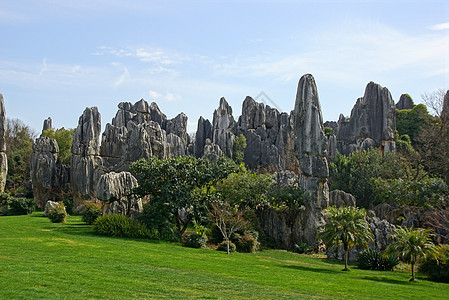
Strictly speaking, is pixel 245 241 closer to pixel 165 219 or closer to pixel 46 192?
pixel 165 219

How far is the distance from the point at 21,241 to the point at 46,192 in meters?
19.9

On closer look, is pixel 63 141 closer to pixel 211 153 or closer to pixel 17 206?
pixel 211 153

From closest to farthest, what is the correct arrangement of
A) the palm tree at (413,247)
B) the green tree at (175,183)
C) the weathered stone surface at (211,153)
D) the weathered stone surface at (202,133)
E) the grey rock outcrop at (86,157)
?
the palm tree at (413,247) < the green tree at (175,183) < the grey rock outcrop at (86,157) < the weathered stone surface at (211,153) < the weathered stone surface at (202,133)

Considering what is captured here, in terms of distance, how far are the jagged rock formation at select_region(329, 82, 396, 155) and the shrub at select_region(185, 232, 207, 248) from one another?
99.5 ft

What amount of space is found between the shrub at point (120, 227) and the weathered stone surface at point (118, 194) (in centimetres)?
146

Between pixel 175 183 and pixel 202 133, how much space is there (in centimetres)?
3934

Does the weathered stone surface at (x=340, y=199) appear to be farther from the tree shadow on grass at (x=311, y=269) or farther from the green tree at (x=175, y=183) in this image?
the tree shadow on grass at (x=311, y=269)

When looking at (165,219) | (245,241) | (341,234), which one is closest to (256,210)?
(245,241)

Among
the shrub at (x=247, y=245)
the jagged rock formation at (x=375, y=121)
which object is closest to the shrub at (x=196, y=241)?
the shrub at (x=247, y=245)

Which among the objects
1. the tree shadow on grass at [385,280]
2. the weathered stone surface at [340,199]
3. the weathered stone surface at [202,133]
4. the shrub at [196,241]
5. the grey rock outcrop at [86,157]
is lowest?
the tree shadow on grass at [385,280]

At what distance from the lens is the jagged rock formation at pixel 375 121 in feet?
157

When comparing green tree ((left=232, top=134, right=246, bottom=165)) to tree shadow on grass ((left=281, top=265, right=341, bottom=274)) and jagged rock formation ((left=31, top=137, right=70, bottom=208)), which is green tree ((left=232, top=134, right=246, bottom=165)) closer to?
jagged rock formation ((left=31, top=137, right=70, bottom=208))

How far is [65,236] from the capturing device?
64.2ft

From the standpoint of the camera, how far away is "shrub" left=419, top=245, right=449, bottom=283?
17.1 meters
